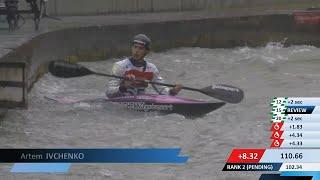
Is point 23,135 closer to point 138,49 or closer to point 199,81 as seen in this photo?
point 138,49

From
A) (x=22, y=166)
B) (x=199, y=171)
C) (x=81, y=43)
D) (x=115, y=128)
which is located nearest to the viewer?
(x=22, y=166)

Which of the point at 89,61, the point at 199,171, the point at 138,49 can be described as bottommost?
the point at 89,61

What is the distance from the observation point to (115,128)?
10.1 metres

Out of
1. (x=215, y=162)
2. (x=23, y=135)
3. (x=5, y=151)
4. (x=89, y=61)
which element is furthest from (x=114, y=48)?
(x=5, y=151)

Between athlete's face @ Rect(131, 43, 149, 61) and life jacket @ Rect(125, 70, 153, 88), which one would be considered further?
life jacket @ Rect(125, 70, 153, 88)

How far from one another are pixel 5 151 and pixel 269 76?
1265 centimetres

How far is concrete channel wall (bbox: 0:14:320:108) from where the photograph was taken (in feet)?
57.3

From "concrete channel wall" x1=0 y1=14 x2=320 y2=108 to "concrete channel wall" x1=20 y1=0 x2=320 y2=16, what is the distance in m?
3.84

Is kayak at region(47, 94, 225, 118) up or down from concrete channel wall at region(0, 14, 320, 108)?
up
